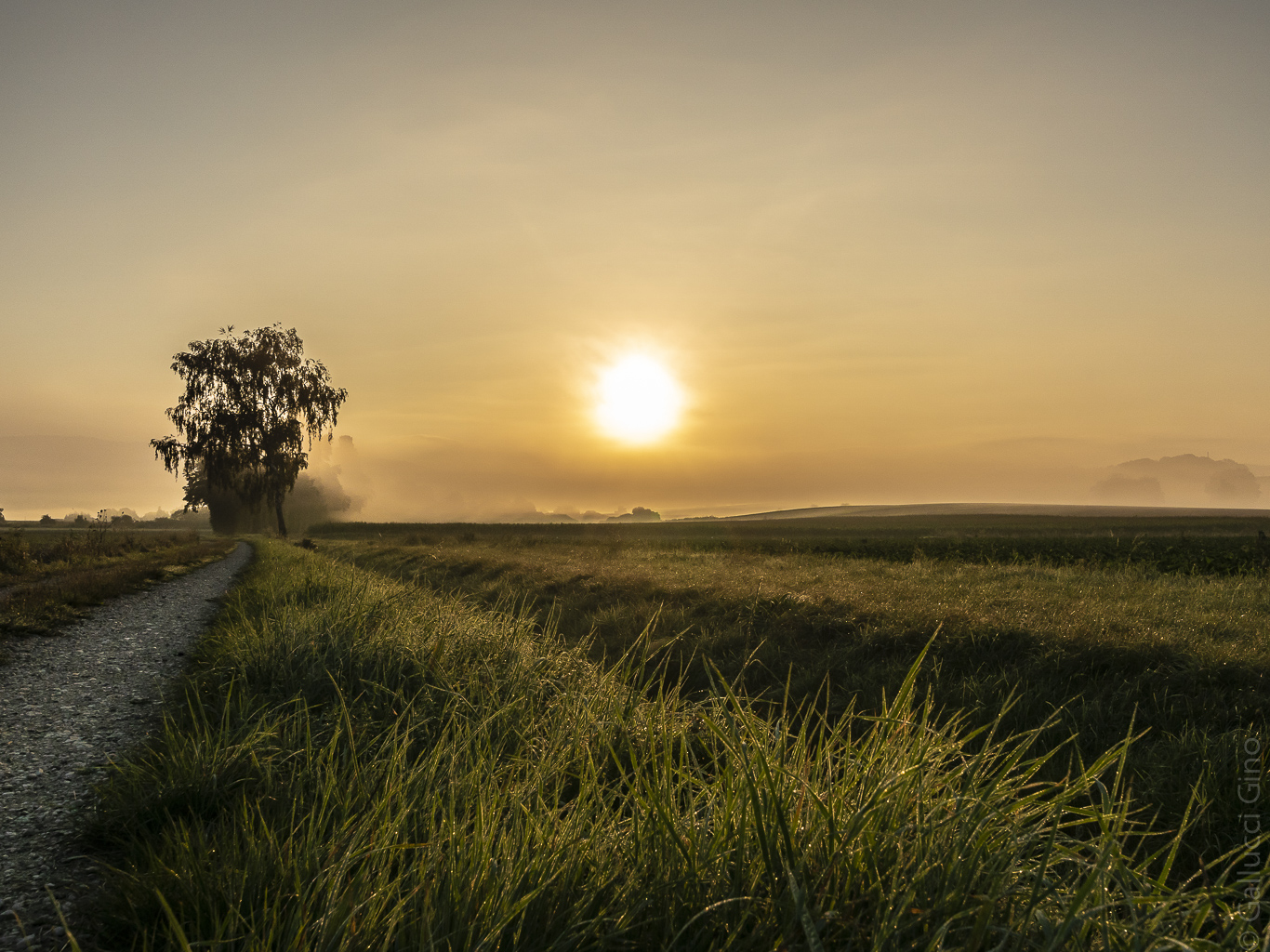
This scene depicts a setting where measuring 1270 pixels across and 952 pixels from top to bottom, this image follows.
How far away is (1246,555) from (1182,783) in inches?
773

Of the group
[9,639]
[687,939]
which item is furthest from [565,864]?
[9,639]

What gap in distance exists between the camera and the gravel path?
10.2ft

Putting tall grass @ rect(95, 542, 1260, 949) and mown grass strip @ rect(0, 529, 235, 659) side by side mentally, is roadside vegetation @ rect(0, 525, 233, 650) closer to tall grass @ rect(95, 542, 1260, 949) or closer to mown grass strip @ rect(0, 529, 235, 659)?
mown grass strip @ rect(0, 529, 235, 659)

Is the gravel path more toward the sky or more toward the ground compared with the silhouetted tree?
more toward the ground

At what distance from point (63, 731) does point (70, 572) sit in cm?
1683

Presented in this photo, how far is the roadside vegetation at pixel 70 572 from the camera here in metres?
10.8

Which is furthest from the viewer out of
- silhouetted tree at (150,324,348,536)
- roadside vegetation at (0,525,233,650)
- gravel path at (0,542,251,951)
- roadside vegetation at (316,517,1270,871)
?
silhouetted tree at (150,324,348,536)

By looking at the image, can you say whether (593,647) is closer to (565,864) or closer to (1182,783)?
(1182,783)

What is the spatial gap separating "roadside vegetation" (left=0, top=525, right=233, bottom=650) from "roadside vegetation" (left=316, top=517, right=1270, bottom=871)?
661 cm

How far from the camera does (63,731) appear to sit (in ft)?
17.9

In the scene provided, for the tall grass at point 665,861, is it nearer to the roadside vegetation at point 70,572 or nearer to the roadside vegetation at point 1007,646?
the roadside vegetation at point 1007,646

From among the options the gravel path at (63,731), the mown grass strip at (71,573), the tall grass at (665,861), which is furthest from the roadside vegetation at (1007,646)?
the mown grass strip at (71,573)

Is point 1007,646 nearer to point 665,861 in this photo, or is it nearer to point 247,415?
point 665,861

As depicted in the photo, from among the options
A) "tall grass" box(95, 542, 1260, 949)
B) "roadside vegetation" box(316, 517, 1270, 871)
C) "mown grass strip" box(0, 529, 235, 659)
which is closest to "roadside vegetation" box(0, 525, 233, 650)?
"mown grass strip" box(0, 529, 235, 659)
